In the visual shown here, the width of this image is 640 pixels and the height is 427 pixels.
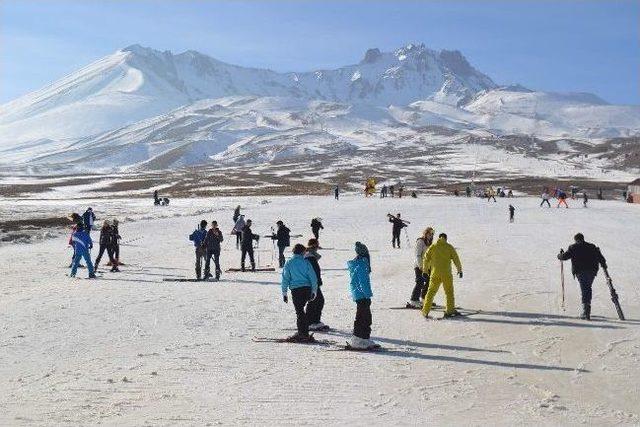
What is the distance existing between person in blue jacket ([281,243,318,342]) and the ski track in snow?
0.37m

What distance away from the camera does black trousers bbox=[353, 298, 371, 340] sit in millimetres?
11172

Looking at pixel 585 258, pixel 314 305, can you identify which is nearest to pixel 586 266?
pixel 585 258

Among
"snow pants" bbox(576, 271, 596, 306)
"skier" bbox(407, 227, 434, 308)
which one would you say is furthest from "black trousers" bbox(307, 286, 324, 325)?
"snow pants" bbox(576, 271, 596, 306)

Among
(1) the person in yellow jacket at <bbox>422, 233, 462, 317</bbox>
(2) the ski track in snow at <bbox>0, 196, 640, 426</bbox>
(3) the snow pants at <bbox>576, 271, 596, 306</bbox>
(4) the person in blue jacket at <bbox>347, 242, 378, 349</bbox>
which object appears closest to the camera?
(2) the ski track in snow at <bbox>0, 196, 640, 426</bbox>

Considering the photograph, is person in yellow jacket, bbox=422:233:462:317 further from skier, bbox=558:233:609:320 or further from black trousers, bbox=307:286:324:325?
skier, bbox=558:233:609:320

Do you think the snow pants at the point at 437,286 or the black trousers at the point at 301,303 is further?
the snow pants at the point at 437,286

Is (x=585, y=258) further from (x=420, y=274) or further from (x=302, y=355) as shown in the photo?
(x=302, y=355)

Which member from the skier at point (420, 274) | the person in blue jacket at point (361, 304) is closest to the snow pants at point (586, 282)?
the skier at point (420, 274)

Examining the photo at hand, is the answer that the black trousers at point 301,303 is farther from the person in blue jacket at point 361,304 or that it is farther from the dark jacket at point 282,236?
the dark jacket at point 282,236

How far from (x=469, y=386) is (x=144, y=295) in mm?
10172

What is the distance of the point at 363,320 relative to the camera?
11172 mm

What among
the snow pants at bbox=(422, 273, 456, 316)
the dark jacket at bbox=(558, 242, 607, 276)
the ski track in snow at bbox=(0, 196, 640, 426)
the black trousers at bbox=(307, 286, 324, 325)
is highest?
the dark jacket at bbox=(558, 242, 607, 276)

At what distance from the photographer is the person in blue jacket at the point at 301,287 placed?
11.6 metres

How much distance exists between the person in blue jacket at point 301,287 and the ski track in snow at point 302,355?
0.37 meters
